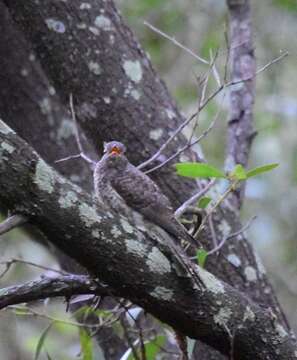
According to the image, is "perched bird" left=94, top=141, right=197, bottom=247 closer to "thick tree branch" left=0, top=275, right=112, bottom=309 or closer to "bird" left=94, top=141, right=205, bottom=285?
"bird" left=94, top=141, right=205, bottom=285

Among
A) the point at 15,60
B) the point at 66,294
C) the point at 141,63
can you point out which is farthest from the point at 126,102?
the point at 66,294

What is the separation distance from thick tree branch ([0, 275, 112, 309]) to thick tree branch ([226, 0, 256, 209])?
1.40 m

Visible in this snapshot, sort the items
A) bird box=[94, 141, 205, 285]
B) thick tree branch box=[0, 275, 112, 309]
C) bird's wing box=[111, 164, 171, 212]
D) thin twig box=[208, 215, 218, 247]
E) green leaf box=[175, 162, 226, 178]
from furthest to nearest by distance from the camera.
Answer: thin twig box=[208, 215, 218, 247] → bird's wing box=[111, 164, 171, 212] → bird box=[94, 141, 205, 285] → green leaf box=[175, 162, 226, 178] → thick tree branch box=[0, 275, 112, 309]

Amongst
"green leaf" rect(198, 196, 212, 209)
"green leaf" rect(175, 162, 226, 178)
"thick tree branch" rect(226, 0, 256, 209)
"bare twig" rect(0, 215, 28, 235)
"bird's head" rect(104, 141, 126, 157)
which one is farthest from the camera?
"thick tree branch" rect(226, 0, 256, 209)

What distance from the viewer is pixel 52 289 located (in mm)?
2514

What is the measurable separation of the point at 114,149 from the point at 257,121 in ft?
11.6

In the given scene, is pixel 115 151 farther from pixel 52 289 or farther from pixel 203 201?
pixel 52 289

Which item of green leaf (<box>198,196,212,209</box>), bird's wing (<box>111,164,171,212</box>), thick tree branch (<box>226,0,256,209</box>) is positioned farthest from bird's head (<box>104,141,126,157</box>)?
thick tree branch (<box>226,0,256,209</box>)

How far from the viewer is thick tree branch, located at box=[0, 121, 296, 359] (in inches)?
83.9

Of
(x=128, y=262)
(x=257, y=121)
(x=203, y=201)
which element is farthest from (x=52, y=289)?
(x=257, y=121)

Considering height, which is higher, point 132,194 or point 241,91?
point 241,91

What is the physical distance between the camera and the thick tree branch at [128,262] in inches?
83.9

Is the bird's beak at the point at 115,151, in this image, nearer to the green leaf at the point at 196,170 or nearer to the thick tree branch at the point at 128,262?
the green leaf at the point at 196,170

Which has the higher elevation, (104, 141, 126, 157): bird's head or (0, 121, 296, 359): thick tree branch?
(104, 141, 126, 157): bird's head
